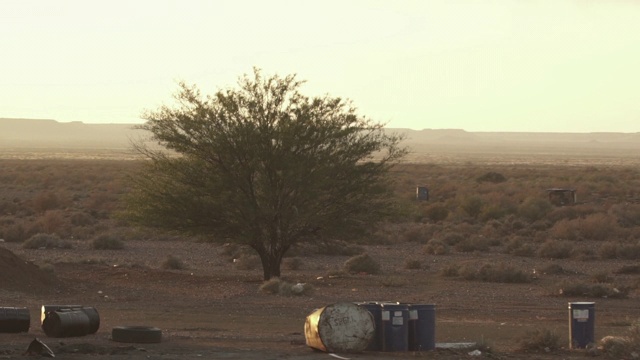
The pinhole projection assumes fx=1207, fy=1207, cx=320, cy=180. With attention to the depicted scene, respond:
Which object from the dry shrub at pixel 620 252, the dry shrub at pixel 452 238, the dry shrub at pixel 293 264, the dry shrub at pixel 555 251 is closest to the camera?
the dry shrub at pixel 293 264

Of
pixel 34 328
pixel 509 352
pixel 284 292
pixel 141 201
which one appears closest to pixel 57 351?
pixel 34 328

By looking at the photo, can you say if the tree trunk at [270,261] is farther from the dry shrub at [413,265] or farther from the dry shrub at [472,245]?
the dry shrub at [472,245]

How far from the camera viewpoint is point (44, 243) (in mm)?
41250

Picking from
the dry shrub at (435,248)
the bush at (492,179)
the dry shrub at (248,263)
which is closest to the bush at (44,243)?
the dry shrub at (248,263)

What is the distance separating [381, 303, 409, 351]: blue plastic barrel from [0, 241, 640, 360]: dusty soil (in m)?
0.19

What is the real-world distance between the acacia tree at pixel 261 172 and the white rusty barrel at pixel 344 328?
484 inches

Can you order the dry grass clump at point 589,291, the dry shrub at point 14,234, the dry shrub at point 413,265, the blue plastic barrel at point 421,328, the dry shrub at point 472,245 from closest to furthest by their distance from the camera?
1. the blue plastic barrel at point 421,328
2. the dry grass clump at point 589,291
3. the dry shrub at point 413,265
4. the dry shrub at point 472,245
5. the dry shrub at point 14,234

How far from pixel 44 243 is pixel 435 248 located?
13.3 meters

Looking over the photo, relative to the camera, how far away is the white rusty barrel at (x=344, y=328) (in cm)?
1739

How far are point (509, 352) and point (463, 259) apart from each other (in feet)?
65.9

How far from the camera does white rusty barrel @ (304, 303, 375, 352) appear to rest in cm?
1739

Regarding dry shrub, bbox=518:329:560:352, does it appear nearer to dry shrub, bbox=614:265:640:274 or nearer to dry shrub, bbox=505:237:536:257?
dry shrub, bbox=614:265:640:274

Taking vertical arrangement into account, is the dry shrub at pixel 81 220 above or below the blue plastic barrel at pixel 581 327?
below

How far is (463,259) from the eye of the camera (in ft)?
127
